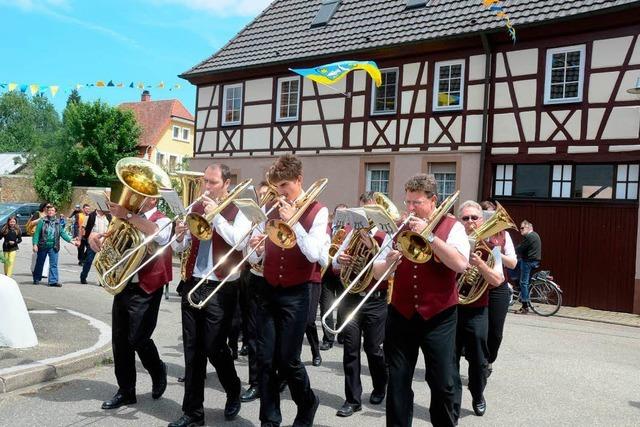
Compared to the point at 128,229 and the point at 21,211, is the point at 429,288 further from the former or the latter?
the point at 21,211

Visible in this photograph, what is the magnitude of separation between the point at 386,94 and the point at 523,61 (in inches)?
152

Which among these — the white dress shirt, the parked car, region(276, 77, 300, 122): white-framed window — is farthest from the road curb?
the parked car

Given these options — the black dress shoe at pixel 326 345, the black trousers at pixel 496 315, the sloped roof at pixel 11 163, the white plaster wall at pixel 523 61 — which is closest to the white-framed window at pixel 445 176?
the white plaster wall at pixel 523 61

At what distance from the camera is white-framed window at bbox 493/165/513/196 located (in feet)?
50.7

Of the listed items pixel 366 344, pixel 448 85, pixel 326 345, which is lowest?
pixel 326 345

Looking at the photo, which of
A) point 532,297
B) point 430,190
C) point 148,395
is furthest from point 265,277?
point 532,297

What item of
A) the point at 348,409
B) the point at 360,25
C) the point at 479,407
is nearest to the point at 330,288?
the point at 348,409

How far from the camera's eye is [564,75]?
1468 centimetres

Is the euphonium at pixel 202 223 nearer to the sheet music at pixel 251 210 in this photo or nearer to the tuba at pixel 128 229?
the sheet music at pixel 251 210

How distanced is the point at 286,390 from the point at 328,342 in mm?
2136

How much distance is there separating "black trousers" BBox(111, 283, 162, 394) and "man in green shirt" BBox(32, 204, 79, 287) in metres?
8.51

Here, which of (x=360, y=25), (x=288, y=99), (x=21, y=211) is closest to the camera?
(x=360, y=25)

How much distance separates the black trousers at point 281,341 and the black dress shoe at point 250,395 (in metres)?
1.12

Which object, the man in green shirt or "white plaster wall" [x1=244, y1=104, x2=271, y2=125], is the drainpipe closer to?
"white plaster wall" [x1=244, y1=104, x2=271, y2=125]
